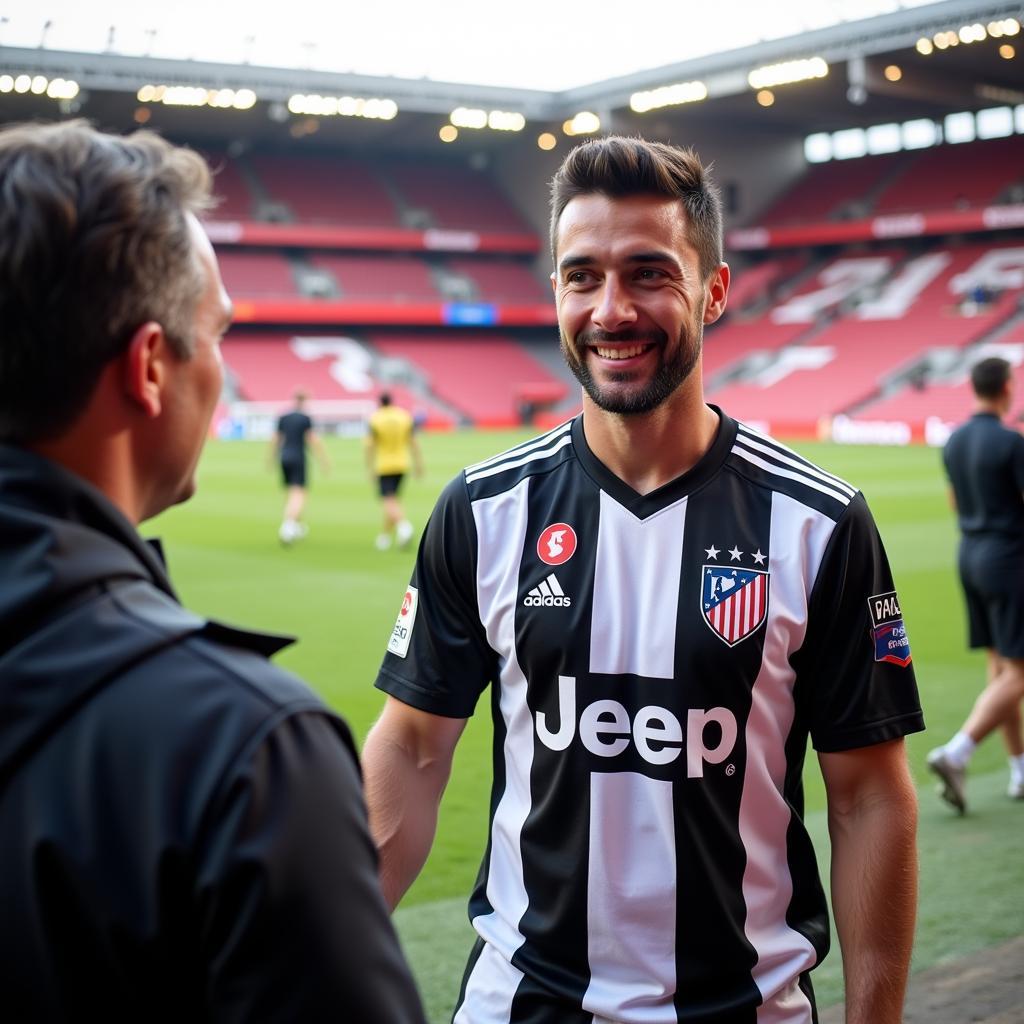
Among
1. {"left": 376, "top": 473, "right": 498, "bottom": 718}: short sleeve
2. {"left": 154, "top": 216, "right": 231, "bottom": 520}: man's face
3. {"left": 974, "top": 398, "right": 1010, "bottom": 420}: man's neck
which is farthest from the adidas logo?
{"left": 974, "top": 398, "right": 1010, "bottom": 420}: man's neck

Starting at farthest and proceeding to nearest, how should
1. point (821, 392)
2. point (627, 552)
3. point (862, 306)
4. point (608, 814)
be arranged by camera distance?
point (862, 306)
point (821, 392)
point (627, 552)
point (608, 814)

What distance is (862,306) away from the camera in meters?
47.5

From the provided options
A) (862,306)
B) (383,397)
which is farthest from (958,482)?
(862,306)

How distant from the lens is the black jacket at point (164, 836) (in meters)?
1.04

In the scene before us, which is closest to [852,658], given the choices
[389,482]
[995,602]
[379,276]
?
[995,602]

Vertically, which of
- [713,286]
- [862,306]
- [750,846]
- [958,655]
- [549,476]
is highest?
[862,306]

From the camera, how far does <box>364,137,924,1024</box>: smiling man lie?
2283mm

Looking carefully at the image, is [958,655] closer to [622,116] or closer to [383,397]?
[383,397]

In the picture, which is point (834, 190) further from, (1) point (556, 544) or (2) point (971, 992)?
(1) point (556, 544)

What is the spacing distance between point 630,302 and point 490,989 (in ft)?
4.28

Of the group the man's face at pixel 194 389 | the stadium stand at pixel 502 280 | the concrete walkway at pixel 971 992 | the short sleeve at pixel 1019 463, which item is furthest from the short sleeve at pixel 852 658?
the stadium stand at pixel 502 280

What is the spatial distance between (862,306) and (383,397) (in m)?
34.7

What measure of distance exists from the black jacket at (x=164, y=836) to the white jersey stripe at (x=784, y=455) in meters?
1.62

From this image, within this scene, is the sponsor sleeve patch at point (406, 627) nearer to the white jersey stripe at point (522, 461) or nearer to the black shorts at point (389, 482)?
the white jersey stripe at point (522, 461)
